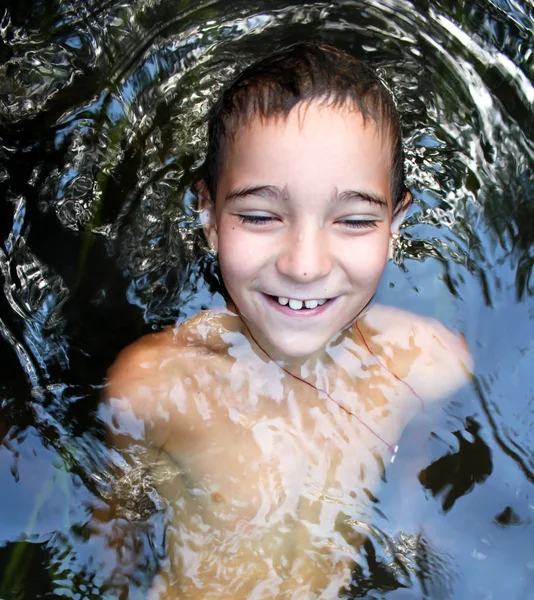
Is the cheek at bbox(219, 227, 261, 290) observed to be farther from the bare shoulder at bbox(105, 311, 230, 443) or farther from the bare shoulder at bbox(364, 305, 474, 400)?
the bare shoulder at bbox(364, 305, 474, 400)

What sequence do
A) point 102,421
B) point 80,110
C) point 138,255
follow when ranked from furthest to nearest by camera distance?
point 80,110 → point 138,255 → point 102,421

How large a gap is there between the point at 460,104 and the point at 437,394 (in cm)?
146

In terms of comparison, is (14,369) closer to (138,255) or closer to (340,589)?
(138,255)

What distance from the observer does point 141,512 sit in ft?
8.72

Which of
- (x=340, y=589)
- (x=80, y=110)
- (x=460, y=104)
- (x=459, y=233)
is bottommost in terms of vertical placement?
(x=340, y=589)

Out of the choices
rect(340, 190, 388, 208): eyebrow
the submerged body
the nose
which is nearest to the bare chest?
the submerged body

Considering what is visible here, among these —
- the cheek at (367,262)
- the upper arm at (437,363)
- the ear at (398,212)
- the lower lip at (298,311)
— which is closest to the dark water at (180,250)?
the upper arm at (437,363)

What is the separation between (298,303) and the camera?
2441 mm

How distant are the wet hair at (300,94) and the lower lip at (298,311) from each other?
430 mm

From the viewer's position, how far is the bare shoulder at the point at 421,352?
2.85 m

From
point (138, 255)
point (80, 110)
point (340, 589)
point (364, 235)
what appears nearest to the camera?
point (364, 235)

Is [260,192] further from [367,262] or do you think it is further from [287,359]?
[287,359]

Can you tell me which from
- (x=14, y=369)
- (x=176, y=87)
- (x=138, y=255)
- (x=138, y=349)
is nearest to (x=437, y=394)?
(x=138, y=349)

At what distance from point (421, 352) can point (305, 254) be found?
877 mm
